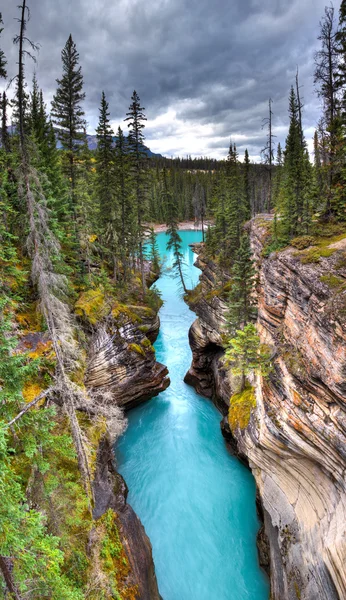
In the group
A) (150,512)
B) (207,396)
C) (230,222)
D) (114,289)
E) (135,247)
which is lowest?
(150,512)

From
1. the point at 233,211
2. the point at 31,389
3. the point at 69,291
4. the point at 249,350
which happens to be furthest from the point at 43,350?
the point at 233,211

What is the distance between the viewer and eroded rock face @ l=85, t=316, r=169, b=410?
17578 mm

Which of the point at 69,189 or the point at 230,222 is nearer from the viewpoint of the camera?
the point at 69,189

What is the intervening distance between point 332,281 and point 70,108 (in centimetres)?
1869

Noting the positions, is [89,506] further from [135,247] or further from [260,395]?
[135,247]

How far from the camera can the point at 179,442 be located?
1891 cm

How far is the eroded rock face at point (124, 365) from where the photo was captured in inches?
692

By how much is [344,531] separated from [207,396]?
1581 cm

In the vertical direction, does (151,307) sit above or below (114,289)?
below

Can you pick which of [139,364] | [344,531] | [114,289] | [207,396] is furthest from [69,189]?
[344,531]

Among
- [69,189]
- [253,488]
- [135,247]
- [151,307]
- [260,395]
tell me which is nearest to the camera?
[260,395]

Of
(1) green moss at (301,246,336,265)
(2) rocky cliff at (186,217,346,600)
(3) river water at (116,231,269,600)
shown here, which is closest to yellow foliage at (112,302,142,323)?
(3) river water at (116,231,269,600)

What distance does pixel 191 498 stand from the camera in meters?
15.4

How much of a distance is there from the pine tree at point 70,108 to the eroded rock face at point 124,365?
8.67 meters
